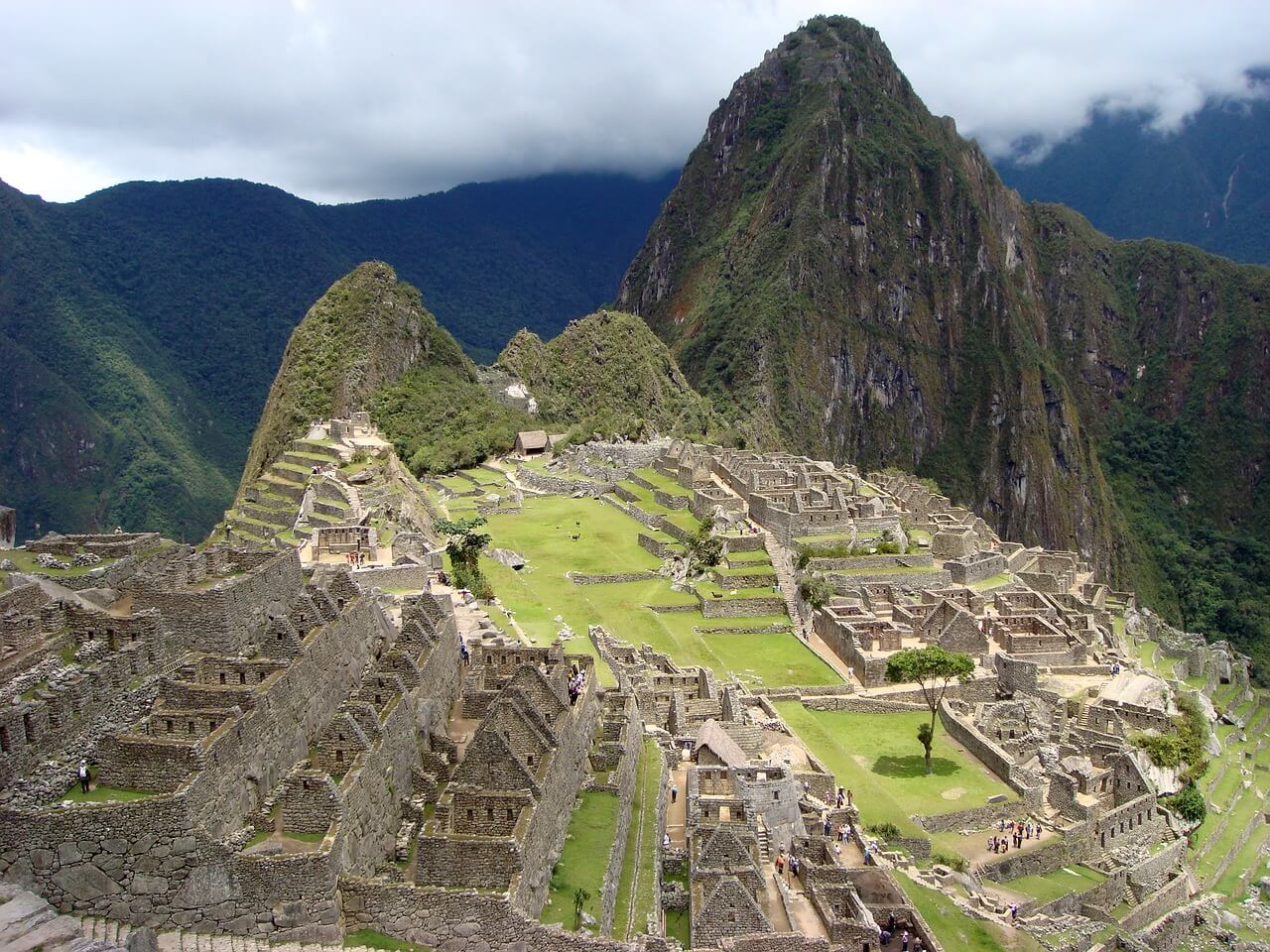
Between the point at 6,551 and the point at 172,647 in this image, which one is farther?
the point at 6,551

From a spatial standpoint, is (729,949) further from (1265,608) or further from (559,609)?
(1265,608)

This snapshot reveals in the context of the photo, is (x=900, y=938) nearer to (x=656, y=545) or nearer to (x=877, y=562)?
(x=877, y=562)

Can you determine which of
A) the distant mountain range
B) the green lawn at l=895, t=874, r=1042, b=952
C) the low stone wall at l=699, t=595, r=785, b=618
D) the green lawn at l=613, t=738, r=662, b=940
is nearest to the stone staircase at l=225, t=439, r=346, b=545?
the low stone wall at l=699, t=595, r=785, b=618

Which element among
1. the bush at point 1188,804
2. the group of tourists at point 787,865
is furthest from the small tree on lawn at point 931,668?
the group of tourists at point 787,865

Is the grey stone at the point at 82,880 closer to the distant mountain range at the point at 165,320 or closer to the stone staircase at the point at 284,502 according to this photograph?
the stone staircase at the point at 284,502

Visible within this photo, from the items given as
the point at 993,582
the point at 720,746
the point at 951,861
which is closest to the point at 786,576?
the point at 993,582

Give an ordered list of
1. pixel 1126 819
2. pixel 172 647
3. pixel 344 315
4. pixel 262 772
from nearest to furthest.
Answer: pixel 262 772, pixel 172 647, pixel 1126 819, pixel 344 315

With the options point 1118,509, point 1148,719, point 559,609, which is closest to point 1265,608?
point 1118,509
